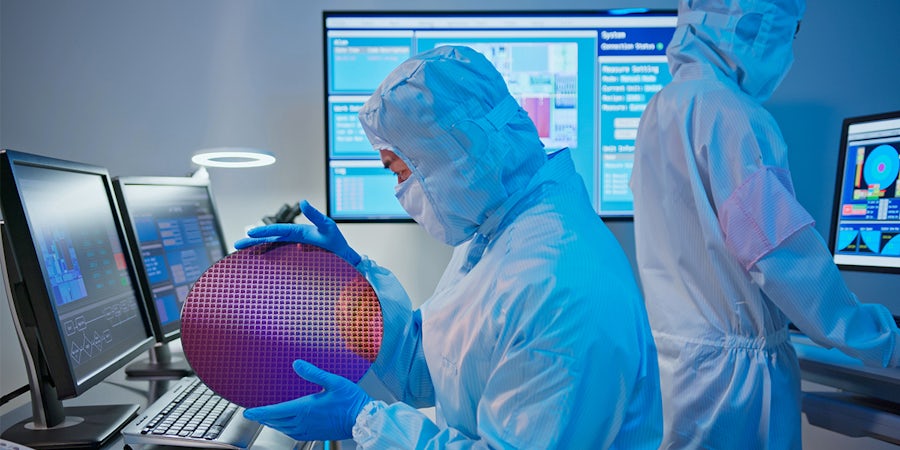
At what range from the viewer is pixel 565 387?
78 cm

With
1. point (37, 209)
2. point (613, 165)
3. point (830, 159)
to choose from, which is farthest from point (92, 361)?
point (830, 159)

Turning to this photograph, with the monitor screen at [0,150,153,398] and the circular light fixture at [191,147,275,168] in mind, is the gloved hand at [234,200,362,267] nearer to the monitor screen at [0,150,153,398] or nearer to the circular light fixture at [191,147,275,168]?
the monitor screen at [0,150,153,398]

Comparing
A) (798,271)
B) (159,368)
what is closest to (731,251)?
(798,271)

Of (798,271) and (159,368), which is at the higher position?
(798,271)

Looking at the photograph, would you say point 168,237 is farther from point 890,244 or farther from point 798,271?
point 890,244

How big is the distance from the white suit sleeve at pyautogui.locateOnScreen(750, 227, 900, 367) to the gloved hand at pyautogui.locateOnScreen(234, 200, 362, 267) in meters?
0.98

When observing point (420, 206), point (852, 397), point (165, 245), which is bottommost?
point (852, 397)

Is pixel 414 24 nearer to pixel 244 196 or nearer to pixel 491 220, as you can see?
pixel 244 196

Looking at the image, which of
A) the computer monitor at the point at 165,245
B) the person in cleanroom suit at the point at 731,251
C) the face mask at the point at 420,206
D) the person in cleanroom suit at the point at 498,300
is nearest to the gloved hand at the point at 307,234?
the person in cleanroom suit at the point at 498,300

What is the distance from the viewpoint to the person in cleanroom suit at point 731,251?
→ 1.34 metres

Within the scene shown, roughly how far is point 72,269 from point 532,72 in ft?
5.44

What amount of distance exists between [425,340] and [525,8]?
1.70m

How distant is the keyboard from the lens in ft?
3.19

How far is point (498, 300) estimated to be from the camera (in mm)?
877
